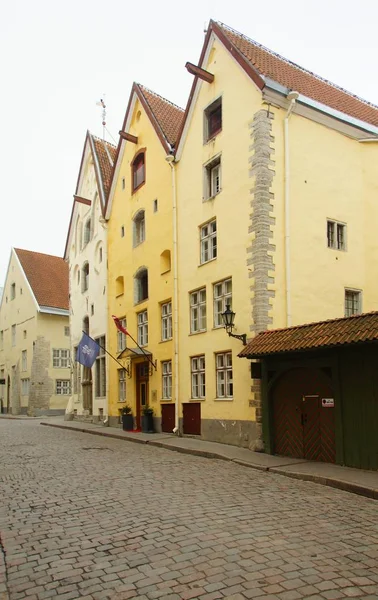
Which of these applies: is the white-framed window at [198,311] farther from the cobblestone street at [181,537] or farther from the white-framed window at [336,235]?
the cobblestone street at [181,537]

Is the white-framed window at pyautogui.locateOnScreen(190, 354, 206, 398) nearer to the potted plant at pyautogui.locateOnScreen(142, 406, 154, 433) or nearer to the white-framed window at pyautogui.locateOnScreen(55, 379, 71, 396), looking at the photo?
the potted plant at pyautogui.locateOnScreen(142, 406, 154, 433)

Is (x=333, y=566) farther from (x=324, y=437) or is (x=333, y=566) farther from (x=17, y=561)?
(x=324, y=437)

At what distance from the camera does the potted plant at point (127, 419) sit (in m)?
22.2

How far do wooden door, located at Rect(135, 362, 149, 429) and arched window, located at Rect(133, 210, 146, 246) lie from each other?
5206mm

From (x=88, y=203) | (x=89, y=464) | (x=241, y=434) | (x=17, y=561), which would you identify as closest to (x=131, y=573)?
(x=17, y=561)

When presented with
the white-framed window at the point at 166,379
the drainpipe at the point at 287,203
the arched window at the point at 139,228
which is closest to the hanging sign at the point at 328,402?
the drainpipe at the point at 287,203

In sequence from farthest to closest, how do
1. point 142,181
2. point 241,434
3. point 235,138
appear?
point 142,181, point 235,138, point 241,434

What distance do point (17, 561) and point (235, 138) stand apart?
1406cm

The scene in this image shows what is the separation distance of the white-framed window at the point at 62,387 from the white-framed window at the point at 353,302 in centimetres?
2552

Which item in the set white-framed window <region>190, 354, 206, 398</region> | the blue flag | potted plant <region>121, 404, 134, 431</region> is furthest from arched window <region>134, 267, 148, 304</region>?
white-framed window <region>190, 354, 206, 398</region>

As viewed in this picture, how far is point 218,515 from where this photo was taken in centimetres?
738

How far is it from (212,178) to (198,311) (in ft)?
14.4

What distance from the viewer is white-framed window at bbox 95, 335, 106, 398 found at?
2667 cm

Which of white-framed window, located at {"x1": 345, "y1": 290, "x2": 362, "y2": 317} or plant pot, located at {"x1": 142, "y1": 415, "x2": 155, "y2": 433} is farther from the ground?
white-framed window, located at {"x1": 345, "y1": 290, "x2": 362, "y2": 317}
